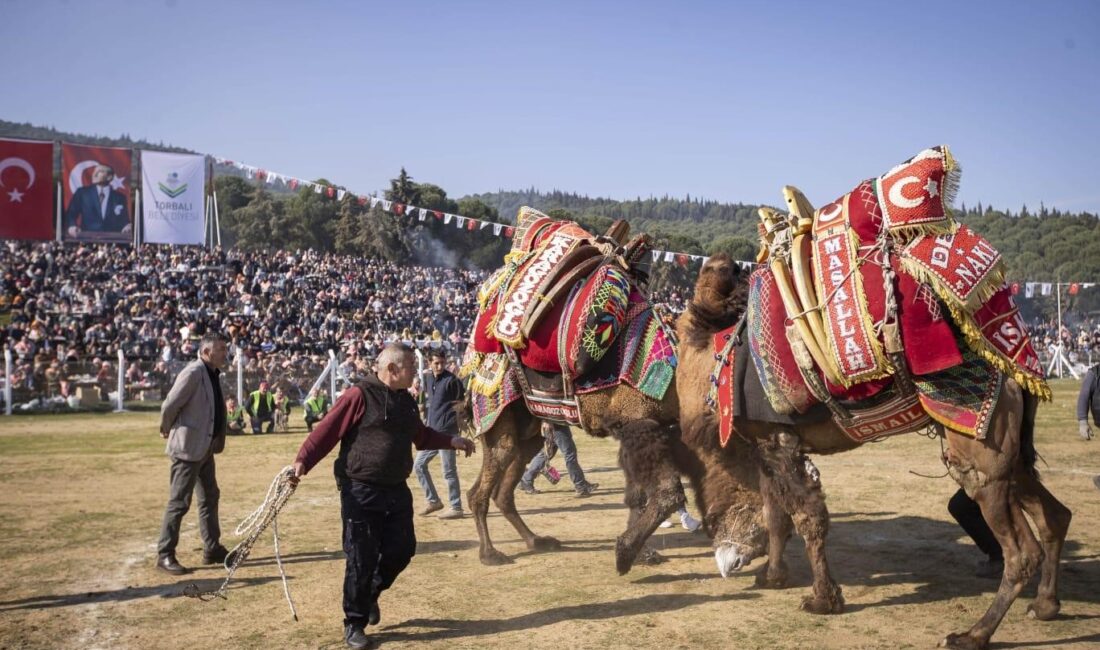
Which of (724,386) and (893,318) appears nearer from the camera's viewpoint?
(893,318)

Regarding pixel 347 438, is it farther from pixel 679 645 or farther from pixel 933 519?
pixel 933 519

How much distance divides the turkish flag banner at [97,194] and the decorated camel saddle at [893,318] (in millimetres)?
36462

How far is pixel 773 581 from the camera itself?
265 inches

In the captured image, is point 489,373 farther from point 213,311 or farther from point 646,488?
point 213,311

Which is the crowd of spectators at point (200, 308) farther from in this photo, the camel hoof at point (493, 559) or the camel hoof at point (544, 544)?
the camel hoof at point (493, 559)

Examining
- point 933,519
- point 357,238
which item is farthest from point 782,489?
point 357,238

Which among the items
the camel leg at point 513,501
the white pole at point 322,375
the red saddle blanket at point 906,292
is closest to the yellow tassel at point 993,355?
the red saddle blanket at point 906,292

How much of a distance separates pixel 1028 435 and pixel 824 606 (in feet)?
5.84

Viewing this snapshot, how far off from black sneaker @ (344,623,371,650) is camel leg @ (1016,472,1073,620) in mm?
4371

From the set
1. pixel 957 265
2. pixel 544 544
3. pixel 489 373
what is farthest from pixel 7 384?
pixel 957 265

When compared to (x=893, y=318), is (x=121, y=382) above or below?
below

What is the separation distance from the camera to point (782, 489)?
20.5 feet

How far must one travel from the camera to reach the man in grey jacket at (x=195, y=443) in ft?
24.3

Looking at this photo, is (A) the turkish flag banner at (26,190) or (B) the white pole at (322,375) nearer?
(B) the white pole at (322,375)
